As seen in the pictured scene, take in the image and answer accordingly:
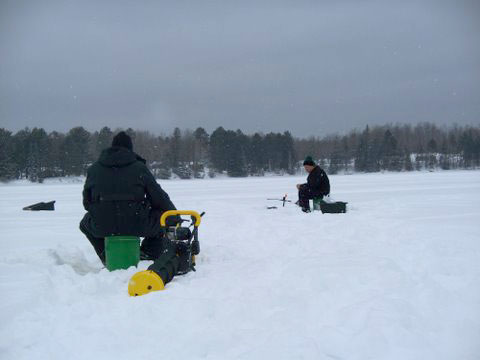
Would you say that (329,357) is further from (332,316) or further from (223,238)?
(223,238)

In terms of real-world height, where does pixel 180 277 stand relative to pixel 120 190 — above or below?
below

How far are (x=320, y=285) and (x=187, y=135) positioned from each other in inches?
3658

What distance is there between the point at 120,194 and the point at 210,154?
7626 centimetres

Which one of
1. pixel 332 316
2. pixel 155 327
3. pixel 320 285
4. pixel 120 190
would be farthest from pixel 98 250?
pixel 332 316

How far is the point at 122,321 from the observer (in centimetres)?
266

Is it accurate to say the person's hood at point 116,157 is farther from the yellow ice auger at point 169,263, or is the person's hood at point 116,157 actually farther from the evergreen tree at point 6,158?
the evergreen tree at point 6,158

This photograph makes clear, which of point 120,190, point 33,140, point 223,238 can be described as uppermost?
point 33,140

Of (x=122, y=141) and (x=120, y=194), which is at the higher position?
(x=122, y=141)

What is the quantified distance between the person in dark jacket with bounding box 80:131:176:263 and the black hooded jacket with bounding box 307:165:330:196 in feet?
20.9

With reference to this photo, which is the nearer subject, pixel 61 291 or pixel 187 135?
pixel 61 291

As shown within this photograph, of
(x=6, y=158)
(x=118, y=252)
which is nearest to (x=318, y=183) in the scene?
(x=118, y=252)

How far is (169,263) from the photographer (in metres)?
3.59

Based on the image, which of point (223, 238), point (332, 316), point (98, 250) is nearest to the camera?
point (332, 316)

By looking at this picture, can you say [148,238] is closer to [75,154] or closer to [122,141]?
[122,141]
